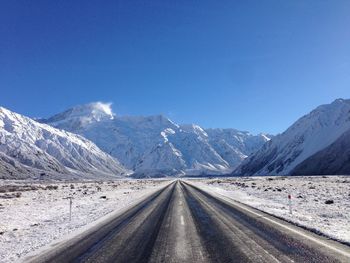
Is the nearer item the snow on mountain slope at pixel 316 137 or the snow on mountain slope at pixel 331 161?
the snow on mountain slope at pixel 331 161

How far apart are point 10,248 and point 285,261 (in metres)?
10.2

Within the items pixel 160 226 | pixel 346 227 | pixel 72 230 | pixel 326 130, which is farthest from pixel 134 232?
pixel 326 130

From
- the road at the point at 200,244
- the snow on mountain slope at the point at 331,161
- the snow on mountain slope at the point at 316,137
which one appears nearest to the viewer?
the road at the point at 200,244

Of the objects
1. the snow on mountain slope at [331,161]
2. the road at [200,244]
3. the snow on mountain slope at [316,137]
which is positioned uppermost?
the snow on mountain slope at [316,137]

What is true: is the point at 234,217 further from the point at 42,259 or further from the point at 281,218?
the point at 42,259

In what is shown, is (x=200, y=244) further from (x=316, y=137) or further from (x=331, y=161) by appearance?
(x=316, y=137)

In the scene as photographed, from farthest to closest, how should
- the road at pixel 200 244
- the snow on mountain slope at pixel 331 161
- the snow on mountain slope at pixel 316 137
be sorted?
the snow on mountain slope at pixel 316 137, the snow on mountain slope at pixel 331 161, the road at pixel 200 244

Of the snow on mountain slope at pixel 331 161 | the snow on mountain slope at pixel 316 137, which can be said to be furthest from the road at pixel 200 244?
the snow on mountain slope at pixel 316 137

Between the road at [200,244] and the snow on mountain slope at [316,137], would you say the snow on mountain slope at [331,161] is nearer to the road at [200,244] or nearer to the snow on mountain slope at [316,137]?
the snow on mountain slope at [316,137]

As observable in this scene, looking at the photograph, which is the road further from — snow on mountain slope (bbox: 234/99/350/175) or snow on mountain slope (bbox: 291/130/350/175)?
snow on mountain slope (bbox: 234/99/350/175)

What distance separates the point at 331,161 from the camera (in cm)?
13812

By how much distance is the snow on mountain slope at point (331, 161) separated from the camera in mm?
130000

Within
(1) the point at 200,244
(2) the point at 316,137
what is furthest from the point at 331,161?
(1) the point at 200,244

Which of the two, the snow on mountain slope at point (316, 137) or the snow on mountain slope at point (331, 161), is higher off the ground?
the snow on mountain slope at point (316, 137)
